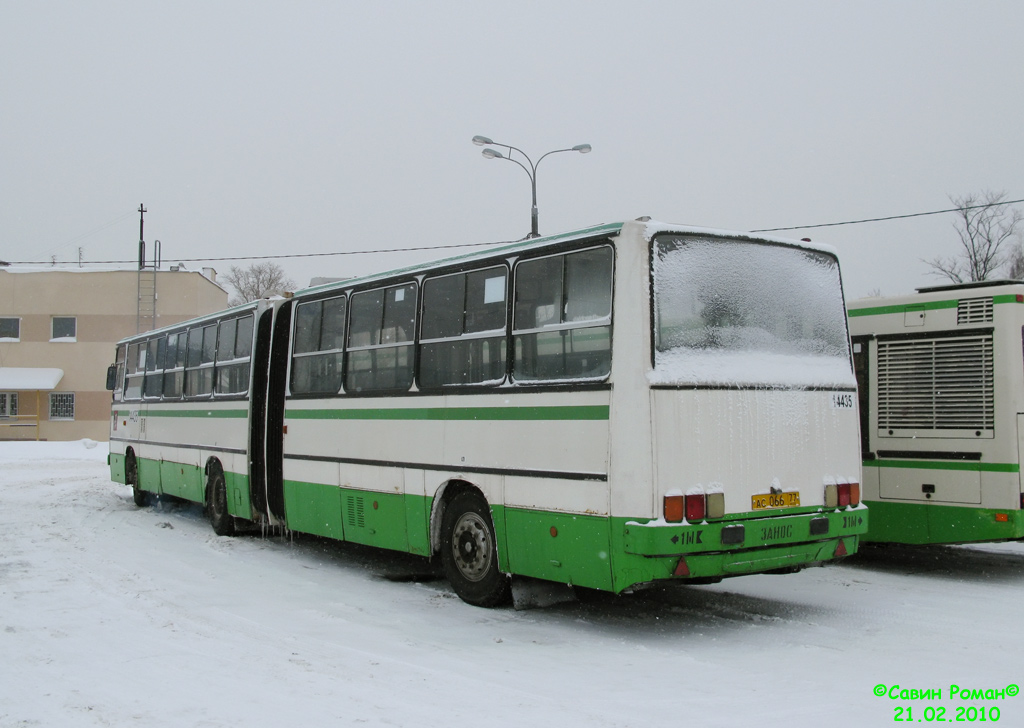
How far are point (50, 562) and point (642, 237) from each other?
767cm

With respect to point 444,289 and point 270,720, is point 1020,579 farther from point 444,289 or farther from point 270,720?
point 270,720

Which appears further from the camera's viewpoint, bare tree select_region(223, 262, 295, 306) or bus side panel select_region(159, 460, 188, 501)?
bare tree select_region(223, 262, 295, 306)

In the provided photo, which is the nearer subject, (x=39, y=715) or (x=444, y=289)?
(x=39, y=715)

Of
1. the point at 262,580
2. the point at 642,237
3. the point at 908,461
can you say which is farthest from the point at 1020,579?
the point at 262,580

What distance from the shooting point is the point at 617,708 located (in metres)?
5.83

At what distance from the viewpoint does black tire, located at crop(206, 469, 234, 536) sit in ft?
46.0

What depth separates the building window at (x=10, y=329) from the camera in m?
50.2

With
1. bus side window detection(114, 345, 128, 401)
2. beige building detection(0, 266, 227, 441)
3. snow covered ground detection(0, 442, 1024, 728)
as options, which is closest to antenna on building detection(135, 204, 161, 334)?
beige building detection(0, 266, 227, 441)

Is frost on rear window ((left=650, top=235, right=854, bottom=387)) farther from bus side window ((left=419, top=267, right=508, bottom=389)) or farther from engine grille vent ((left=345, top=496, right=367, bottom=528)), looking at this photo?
engine grille vent ((left=345, top=496, right=367, bottom=528))

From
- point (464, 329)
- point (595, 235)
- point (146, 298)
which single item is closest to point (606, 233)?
point (595, 235)

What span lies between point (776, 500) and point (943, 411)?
12.2ft

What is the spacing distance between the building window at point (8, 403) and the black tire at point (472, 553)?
153 ft

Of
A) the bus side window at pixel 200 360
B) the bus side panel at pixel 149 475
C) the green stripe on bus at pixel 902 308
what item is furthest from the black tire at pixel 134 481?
the green stripe on bus at pixel 902 308

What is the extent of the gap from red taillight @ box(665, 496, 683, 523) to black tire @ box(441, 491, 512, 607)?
1932 mm
